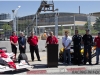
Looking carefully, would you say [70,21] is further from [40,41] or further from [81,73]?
[81,73]

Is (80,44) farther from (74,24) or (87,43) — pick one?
(74,24)

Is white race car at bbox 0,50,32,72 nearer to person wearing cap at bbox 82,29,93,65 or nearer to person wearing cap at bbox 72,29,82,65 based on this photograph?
person wearing cap at bbox 72,29,82,65

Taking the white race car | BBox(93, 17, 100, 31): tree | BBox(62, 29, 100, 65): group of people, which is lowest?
the white race car

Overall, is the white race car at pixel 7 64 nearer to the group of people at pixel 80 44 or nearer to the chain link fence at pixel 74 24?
the group of people at pixel 80 44

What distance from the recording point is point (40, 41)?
58.2 feet

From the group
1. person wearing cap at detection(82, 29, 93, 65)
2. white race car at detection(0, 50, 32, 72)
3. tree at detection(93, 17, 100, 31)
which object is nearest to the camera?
white race car at detection(0, 50, 32, 72)

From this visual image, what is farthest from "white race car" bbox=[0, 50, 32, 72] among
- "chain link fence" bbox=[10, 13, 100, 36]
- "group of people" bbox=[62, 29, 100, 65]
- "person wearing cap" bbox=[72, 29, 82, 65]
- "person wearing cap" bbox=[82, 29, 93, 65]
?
"chain link fence" bbox=[10, 13, 100, 36]

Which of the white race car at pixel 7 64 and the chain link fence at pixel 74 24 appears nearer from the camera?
the white race car at pixel 7 64

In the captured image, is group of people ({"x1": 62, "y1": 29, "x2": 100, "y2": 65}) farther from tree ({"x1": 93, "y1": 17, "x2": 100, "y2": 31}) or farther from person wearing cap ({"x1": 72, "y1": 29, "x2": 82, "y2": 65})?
tree ({"x1": 93, "y1": 17, "x2": 100, "y2": 31})

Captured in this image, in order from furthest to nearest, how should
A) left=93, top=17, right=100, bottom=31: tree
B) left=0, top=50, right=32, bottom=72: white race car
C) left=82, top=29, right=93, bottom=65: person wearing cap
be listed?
left=93, top=17, right=100, bottom=31: tree
left=82, top=29, right=93, bottom=65: person wearing cap
left=0, top=50, right=32, bottom=72: white race car

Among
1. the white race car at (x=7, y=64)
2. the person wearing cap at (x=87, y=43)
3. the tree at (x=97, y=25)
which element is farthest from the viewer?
the tree at (x=97, y=25)

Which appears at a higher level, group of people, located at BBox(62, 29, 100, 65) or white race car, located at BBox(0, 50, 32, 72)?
group of people, located at BBox(62, 29, 100, 65)

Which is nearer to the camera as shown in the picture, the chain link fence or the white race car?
the white race car

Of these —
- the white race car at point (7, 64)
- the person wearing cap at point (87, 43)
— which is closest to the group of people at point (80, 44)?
the person wearing cap at point (87, 43)
